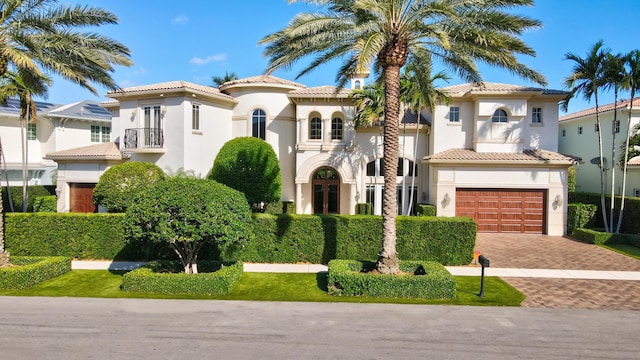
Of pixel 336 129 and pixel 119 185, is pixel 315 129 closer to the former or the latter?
pixel 336 129

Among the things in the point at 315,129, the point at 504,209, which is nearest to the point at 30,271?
the point at 315,129

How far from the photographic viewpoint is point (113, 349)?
699 cm

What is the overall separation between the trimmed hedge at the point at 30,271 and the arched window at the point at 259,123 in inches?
486

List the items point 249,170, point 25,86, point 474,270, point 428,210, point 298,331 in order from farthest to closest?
point 428,210 → point 249,170 → point 25,86 → point 474,270 → point 298,331

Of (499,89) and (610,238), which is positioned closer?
(610,238)

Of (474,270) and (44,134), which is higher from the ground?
(44,134)

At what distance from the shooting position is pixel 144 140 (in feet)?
67.9

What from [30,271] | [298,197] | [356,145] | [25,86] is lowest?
[30,271]

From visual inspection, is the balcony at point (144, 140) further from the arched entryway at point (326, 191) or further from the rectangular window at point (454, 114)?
the rectangular window at point (454, 114)

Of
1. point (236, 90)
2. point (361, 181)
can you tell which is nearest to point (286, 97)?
point (236, 90)

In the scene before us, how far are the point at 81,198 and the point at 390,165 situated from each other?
61.9 feet

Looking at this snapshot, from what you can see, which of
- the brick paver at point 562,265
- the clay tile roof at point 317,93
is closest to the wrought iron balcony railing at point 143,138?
the clay tile roof at point 317,93

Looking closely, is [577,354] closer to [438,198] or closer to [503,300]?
[503,300]

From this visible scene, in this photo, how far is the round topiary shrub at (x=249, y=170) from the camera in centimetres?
1839
